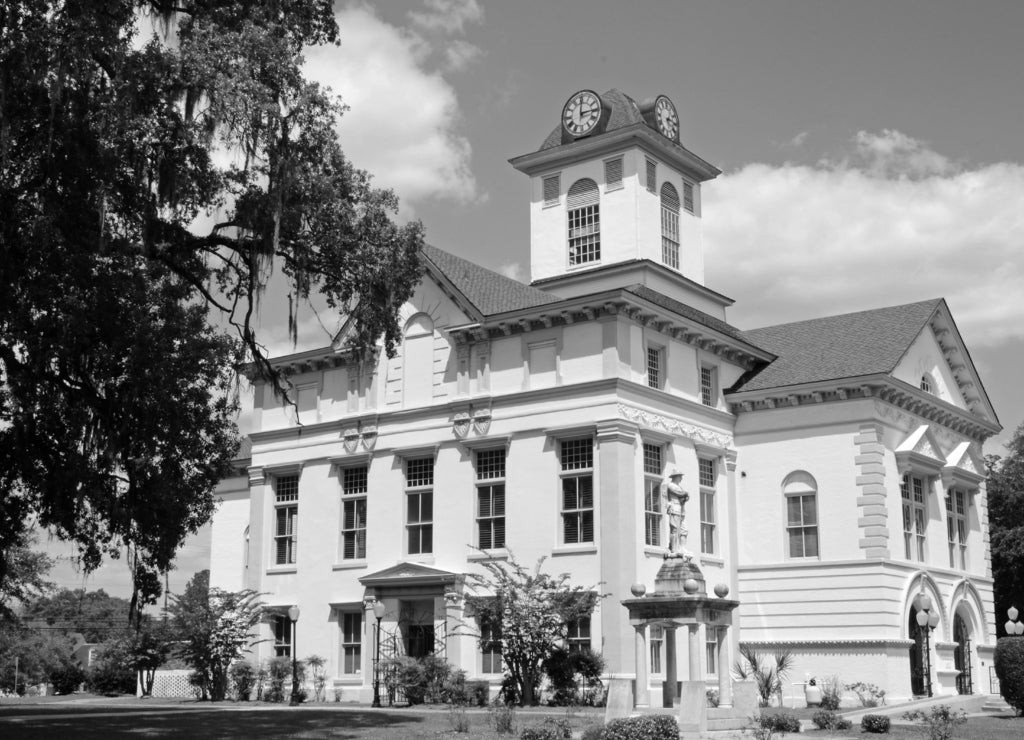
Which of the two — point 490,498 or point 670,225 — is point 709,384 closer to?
point 670,225

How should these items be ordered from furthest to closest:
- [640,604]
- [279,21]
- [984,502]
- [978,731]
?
1. [984,502]
2. [978,731]
3. [640,604]
4. [279,21]

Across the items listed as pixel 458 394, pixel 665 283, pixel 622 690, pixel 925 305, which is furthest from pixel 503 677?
pixel 925 305

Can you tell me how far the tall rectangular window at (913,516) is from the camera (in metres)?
40.3

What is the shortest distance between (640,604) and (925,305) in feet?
74.1

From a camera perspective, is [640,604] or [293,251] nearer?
[293,251]

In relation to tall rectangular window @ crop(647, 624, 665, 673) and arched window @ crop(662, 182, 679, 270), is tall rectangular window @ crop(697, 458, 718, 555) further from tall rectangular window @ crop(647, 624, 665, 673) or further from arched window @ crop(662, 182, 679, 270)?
arched window @ crop(662, 182, 679, 270)

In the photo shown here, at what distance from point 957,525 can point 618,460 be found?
16.5 metres

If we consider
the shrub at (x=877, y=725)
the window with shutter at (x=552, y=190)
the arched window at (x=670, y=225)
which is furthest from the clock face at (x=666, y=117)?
the shrub at (x=877, y=725)

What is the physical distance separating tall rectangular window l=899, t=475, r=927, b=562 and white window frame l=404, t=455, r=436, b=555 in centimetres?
1489

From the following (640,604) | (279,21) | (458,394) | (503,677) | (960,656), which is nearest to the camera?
(279,21)

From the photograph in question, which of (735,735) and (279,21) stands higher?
(279,21)

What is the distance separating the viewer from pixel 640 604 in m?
25.7

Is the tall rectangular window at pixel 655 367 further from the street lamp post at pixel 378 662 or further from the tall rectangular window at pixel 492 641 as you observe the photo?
the street lamp post at pixel 378 662

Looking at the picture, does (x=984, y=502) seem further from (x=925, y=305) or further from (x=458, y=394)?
(x=458, y=394)
